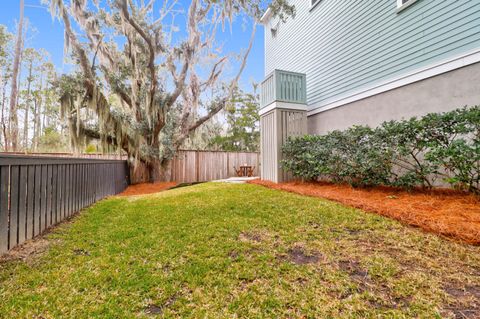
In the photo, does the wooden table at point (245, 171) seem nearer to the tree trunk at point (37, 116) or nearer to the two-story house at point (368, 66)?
the two-story house at point (368, 66)

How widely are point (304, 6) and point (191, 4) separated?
3787 mm

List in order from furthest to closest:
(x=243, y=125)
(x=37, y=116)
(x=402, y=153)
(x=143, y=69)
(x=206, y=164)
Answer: (x=243, y=125) < (x=37, y=116) < (x=206, y=164) < (x=143, y=69) < (x=402, y=153)

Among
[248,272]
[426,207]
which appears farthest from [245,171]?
[248,272]

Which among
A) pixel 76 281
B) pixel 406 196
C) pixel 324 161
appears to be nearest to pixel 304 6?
pixel 324 161

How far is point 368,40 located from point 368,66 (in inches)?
24.4

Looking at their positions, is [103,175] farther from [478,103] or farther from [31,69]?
[31,69]

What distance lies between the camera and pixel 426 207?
3.02 metres

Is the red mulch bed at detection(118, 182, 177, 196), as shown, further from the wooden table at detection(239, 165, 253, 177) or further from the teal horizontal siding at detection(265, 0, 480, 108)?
the teal horizontal siding at detection(265, 0, 480, 108)

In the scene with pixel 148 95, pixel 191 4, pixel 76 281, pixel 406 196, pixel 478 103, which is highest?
pixel 191 4

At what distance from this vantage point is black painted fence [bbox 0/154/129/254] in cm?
229

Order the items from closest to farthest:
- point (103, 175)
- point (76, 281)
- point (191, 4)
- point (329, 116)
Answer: point (76, 281), point (103, 175), point (329, 116), point (191, 4)

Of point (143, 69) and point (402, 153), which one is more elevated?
point (143, 69)

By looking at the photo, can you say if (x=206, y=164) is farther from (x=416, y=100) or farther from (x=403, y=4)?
(x=403, y=4)

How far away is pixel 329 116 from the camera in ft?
21.1
